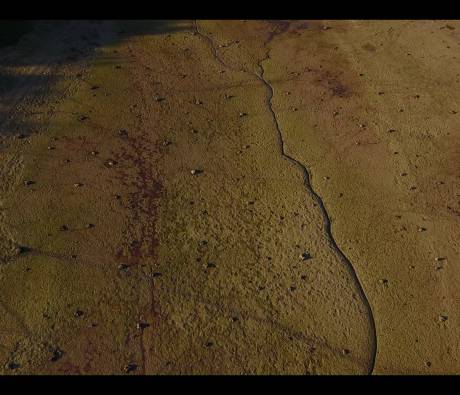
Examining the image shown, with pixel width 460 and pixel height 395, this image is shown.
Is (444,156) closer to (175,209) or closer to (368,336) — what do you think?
(368,336)

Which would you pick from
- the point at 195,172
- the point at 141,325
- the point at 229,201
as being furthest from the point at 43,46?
the point at 141,325

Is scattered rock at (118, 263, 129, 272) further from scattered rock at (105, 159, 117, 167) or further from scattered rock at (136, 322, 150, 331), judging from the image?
scattered rock at (105, 159, 117, 167)

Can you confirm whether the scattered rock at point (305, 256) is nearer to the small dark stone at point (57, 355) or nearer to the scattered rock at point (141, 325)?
the scattered rock at point (141, 325)

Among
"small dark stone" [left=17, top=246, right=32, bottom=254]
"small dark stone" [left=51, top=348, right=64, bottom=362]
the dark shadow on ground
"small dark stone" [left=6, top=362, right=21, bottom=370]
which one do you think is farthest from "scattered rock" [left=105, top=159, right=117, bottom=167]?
"small dark stone" [left=6, top=362, right=21, bottom=370]

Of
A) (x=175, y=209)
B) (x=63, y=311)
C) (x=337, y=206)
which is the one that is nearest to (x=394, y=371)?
(x=337, y=206)

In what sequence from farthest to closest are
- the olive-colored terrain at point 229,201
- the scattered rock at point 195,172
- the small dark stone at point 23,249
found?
the scattered rock at point 195,172 < the small dark stone at point 23,249 < the olive-colored terrain at point 229,201

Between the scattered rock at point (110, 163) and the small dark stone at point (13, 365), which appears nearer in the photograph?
the small dark stone at point (13, 365)

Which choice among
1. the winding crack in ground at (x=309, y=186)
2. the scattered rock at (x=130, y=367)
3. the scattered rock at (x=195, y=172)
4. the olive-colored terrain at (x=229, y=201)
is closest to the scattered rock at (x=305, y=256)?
the olive-colored terrain at (x=229, y=201)

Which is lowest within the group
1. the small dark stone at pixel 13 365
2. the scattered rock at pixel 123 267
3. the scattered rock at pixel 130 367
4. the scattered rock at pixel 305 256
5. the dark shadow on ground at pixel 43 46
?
the scattered rock at pixel 130 367
